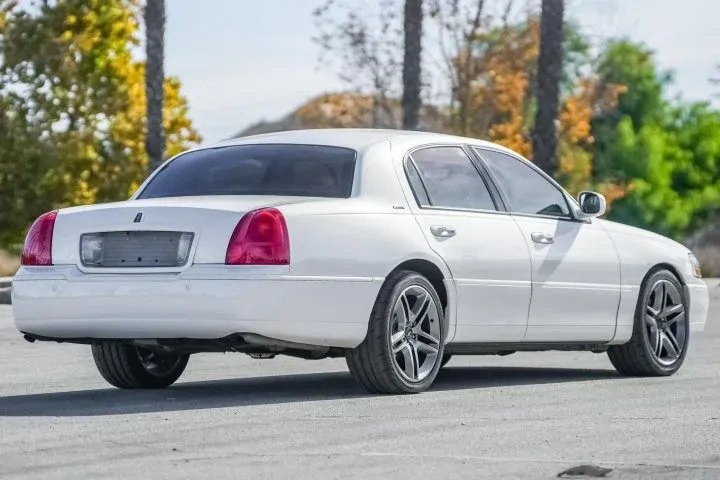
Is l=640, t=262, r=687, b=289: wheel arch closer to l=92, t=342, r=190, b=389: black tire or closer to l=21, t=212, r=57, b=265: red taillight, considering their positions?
l=92, t=342, r=190, b=389: black tire

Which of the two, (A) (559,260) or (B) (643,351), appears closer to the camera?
(A) (559,260)

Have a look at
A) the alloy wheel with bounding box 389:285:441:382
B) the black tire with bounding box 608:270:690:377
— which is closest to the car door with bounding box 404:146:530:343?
the alloy wheel with bounding box 389:285:441:382

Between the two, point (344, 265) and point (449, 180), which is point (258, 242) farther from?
point (449, 180)

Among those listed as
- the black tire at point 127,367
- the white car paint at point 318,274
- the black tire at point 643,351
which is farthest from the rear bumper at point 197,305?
the black tire at point 643,351

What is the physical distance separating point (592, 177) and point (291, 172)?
7656 cm

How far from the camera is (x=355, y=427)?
856cm

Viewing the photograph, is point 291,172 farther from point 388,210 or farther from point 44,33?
point 44,33

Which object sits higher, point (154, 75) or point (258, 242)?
point (154, 75)

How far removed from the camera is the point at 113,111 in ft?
162

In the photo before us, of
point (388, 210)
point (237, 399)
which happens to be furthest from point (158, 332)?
point (388, 210)

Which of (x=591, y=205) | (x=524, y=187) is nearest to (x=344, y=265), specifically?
(x=524, y=187)

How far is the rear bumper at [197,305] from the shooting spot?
9.38 m

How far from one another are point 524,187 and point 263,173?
205 centimetres

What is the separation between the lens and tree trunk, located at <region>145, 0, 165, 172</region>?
96.4 ft
